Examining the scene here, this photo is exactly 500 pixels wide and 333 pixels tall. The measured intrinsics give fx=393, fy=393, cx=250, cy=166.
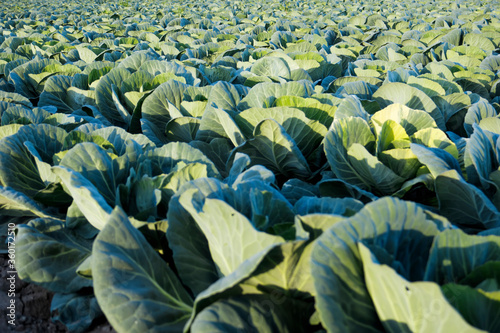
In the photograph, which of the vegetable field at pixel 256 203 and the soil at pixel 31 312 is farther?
the soil at pixel 31 312

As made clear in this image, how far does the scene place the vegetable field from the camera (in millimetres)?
1130

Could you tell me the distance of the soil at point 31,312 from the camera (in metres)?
1.94

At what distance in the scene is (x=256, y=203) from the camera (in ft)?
4.72

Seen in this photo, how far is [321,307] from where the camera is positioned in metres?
1.03

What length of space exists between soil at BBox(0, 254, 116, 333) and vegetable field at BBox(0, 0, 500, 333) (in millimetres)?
93

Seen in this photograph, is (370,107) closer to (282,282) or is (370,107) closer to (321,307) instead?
(282,282)

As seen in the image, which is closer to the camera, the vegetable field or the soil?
the vegetable field

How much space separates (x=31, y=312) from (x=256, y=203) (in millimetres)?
1441

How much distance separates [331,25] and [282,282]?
703 centimetres

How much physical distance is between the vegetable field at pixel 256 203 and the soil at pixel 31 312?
9 centimetres

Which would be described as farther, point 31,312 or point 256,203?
point 31,312

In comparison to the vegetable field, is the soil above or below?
below

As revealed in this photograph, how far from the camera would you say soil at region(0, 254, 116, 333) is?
194 cm

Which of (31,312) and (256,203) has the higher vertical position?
(256,203)
